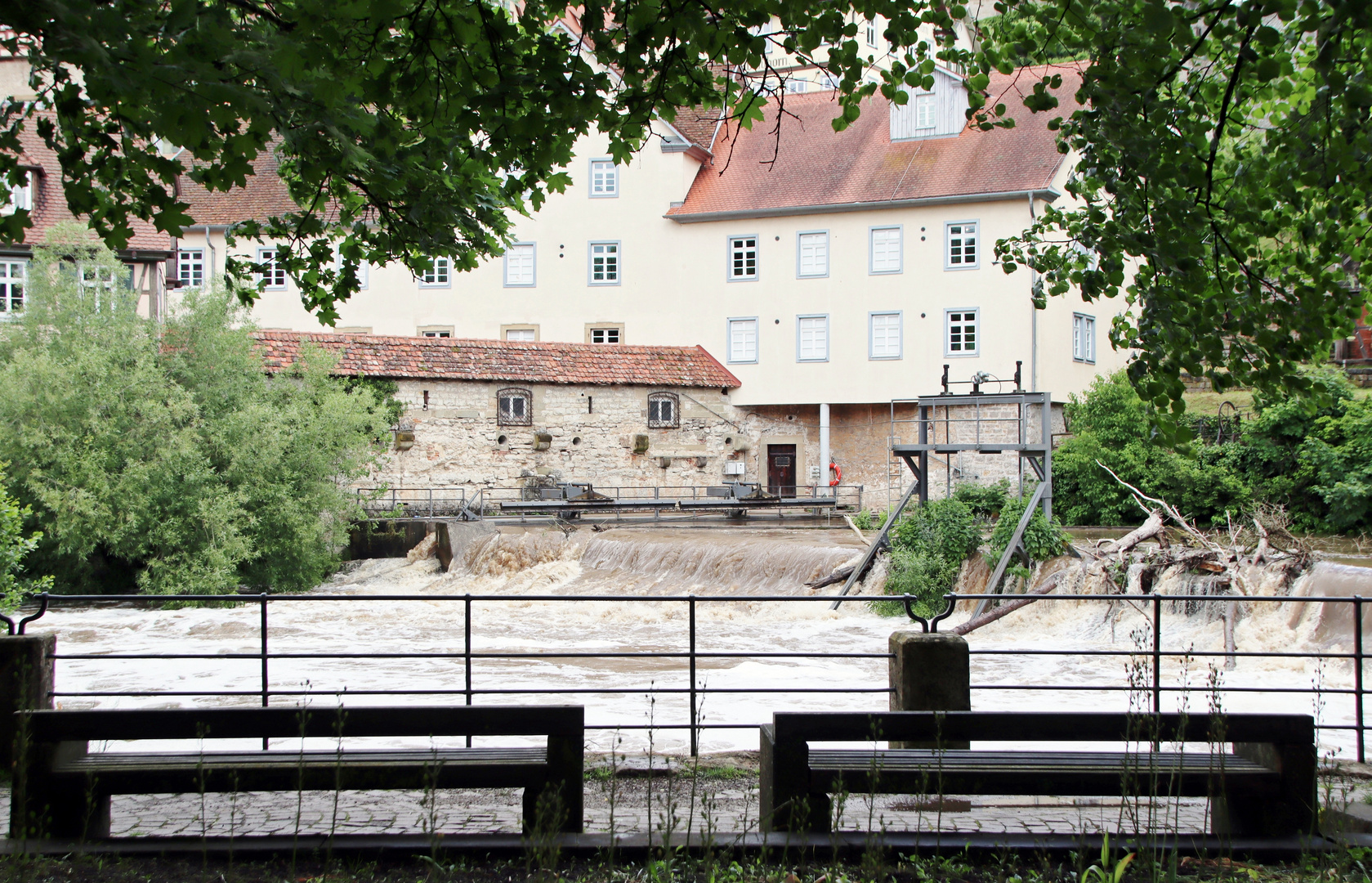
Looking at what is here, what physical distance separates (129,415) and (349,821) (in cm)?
1752

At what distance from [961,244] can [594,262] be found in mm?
9764

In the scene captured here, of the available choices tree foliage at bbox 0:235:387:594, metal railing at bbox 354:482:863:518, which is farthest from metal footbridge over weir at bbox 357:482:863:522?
tree foliage at bbox 0:235:387:594

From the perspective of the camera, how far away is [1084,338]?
26797mm

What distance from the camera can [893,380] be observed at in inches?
1080

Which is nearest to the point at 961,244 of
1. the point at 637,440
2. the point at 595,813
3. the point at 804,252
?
the point at 804,252

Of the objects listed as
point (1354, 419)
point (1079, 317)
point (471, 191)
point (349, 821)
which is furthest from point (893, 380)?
point (349, 821)

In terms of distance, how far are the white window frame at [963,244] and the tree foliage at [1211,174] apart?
2036cm

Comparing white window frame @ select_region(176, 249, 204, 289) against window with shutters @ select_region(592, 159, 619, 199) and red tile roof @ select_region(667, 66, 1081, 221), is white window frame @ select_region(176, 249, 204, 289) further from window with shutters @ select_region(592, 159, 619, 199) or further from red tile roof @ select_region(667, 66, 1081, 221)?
red tile roof @ select_region(667, 66, 1081, 221)

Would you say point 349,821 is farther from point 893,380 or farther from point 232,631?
point 893,380

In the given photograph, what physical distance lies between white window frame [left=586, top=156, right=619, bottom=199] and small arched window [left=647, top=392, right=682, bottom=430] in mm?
5932

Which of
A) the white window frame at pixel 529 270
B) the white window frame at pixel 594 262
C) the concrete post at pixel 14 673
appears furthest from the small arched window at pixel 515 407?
the concrete post at pixel 14 673

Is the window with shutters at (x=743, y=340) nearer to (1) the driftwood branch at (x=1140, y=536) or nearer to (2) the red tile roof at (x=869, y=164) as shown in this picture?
(2) the red tile roof at (x=869, y=164)

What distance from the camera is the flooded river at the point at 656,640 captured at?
1038cm

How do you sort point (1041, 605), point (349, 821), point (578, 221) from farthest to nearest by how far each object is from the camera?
Result: 1. point (578, 221)
2. point (1041, 605)
3. point (349, 821)
